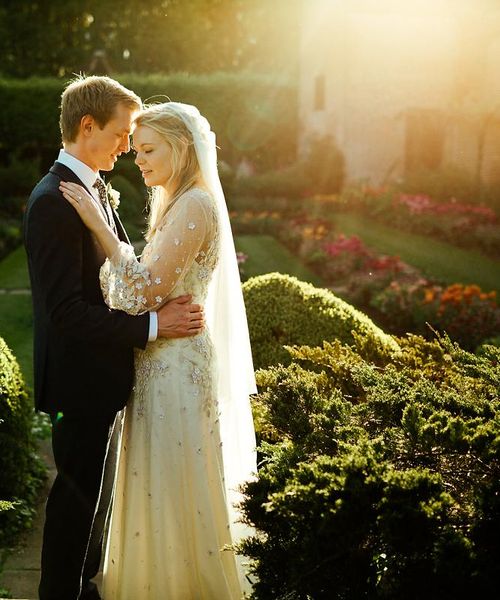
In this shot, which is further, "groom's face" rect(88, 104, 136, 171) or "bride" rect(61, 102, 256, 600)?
"groom's face" rect(88, 104, 136, 171)

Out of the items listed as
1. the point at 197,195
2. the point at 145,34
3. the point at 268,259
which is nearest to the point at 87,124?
the point at 197,195

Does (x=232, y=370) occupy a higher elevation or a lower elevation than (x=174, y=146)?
lower

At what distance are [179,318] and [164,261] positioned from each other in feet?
0.89

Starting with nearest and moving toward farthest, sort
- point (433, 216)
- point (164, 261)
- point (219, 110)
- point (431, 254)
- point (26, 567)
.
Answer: point (164, 261), point (26, 567), point (431, 254), point (433, 216), point (219, 110)

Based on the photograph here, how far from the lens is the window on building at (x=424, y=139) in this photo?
2369 centimetres

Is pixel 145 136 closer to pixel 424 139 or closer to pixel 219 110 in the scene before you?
pixel 424 139

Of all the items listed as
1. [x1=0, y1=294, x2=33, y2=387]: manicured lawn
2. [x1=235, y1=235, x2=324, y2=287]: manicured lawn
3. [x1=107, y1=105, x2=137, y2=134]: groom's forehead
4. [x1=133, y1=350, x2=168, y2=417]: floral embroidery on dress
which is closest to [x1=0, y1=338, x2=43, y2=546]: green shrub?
[x1=133, y1=350, x2=168, y2=417]: floral embroidery on dress

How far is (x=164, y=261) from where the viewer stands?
3.27 meters

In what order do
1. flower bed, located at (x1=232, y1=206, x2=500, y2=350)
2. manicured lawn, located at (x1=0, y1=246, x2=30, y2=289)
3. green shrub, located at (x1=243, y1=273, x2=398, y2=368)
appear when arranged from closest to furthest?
green shrub, located at (x1=243, y1=273, x2=398, y2=368)
flower bed, located at (x1=232, y1=206, x2=500, y2=350)
manicured lawn, located at (x1=0, y1=246, x2=30, y2=289)

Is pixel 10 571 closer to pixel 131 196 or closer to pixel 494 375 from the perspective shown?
pixel 494 375

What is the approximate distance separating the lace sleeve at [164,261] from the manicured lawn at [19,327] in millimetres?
5195

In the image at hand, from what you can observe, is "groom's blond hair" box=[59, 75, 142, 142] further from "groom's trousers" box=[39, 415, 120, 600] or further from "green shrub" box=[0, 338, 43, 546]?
"green shrub" box=[0, 338, 43, 546]

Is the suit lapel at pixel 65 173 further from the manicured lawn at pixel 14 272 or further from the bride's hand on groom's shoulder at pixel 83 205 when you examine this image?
the manicured lawn at pixel 14 272

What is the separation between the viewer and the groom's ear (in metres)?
3.38
